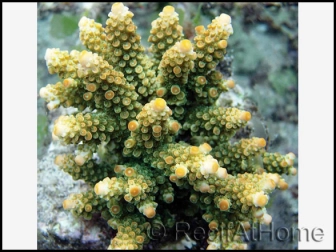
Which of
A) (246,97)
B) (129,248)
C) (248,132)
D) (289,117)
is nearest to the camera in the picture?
(129,248)

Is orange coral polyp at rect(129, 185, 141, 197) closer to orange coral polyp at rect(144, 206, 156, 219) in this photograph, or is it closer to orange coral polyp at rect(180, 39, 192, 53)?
orange coral polyp at rect(144, 206, 156, 219)

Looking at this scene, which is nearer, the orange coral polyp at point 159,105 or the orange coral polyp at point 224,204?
the orange coral polyp at point 159,105

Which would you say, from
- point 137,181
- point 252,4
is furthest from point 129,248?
point 252,4

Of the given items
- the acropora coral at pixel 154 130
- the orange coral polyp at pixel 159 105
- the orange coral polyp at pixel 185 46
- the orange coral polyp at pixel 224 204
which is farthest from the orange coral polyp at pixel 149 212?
the orange coral polyp at pixel 185 46

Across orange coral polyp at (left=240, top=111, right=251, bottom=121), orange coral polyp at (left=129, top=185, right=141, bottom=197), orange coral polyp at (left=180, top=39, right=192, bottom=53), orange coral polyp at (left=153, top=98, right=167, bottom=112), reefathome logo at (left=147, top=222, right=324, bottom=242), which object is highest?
orange coral polyp at (left=180, top=39, right=192, bottom=53)

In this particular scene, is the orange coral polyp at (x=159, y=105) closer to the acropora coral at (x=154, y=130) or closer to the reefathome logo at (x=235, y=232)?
the acropora coral at (x=154, y=130)

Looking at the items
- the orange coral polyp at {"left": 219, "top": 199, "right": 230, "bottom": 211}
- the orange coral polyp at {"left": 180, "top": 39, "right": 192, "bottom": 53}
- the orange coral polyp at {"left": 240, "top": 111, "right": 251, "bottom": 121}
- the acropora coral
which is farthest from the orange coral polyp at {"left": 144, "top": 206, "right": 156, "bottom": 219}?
the orange coral polyp at {"left": 180, "top": 39, "right": 192, "bottom": 53}

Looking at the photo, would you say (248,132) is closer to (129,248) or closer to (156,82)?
(156,82)

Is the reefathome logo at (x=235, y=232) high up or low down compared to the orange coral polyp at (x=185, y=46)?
down

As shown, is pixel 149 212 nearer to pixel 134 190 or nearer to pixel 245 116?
pixel 134 190
